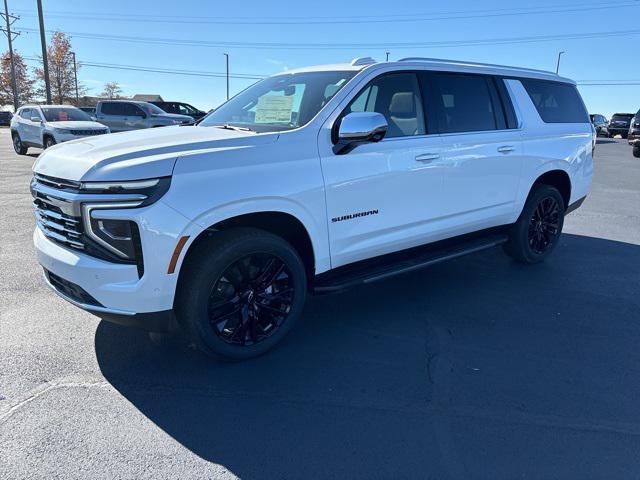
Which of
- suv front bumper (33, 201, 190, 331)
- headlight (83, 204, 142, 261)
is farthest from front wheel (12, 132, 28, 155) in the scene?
headlight (83, 204, 142, 261)

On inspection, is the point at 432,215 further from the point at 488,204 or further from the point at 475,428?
the point at 475,428

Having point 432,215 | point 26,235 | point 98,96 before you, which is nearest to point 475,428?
point 432,215

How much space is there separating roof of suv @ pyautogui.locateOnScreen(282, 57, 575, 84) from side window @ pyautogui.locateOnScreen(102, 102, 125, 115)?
1852 cm

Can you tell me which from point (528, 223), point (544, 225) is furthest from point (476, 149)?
point (544, 225)

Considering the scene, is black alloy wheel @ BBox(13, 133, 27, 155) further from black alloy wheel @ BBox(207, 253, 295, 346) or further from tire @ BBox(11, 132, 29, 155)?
black alloy wheel @ BBox(207, 253, 295, 346)

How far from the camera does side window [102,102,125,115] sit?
2089 cm

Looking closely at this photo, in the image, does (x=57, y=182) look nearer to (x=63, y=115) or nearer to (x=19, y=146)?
(x=63, y=115)

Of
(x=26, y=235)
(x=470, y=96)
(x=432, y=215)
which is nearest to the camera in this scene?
(x=432, y=215)

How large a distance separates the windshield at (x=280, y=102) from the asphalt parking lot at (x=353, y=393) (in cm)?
166

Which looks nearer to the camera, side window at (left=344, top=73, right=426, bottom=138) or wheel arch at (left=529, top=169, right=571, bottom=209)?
side window at (left=344, top=73, right=426, bottom=138)

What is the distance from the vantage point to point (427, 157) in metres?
4.15

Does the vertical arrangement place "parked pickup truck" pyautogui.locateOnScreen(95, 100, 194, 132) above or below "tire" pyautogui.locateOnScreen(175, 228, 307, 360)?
above

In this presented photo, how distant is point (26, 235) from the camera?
644cm

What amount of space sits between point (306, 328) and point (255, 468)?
163 cm
